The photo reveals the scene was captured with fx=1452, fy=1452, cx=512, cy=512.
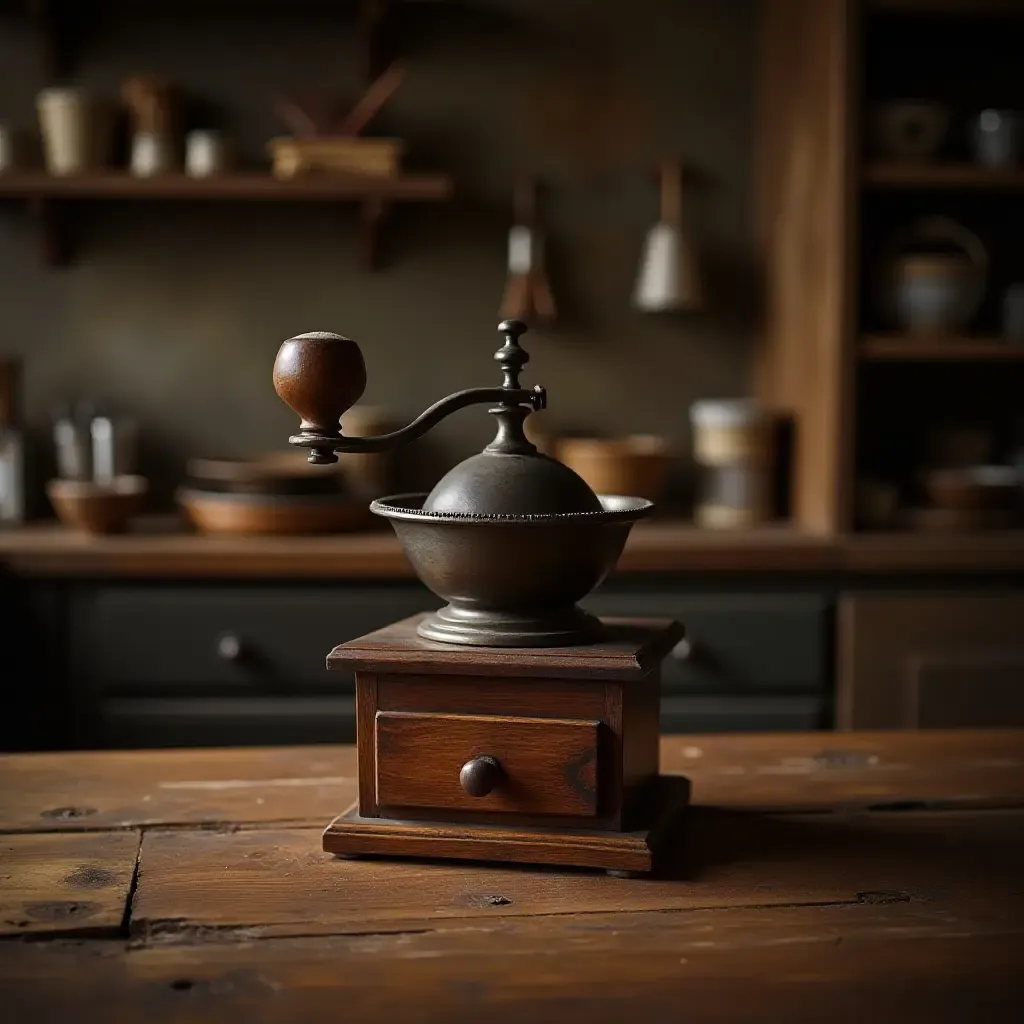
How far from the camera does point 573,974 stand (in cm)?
91

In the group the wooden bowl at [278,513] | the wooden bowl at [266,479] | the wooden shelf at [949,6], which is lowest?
the wooden bowl at [278,513]

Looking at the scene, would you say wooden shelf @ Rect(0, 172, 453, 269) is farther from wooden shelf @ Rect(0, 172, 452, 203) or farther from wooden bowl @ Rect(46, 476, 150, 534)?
wooden bowl @ Rect(46, 476, 150, 534)

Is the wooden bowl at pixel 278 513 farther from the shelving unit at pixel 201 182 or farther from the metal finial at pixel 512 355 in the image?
the metal finial at pixel 512 355

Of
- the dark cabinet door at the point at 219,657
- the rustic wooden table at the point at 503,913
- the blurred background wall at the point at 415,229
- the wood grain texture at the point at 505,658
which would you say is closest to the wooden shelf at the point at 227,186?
the blurred background wall at the point at 415,229

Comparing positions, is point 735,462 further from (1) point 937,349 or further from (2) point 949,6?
(2) point 949,6

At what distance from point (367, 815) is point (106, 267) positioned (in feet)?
7.99

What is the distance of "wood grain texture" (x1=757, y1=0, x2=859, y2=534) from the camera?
2820 mm

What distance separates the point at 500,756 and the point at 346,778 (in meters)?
0.28

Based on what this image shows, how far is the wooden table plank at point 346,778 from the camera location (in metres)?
1.27

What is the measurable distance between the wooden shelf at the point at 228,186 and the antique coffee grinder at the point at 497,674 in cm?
192

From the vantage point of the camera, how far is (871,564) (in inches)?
109

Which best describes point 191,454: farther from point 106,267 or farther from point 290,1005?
point 290,1005

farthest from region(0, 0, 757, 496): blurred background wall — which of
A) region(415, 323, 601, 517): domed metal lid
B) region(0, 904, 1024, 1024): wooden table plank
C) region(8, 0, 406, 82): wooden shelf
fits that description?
region(0, 904, 1024, 1024): wooden table plank

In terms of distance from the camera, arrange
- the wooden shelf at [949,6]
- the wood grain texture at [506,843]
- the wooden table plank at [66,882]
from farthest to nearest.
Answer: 1. the wooden shelf at [949,6]
2. the wood grain texture at [506,843]
3. the wooden table plank at [66,882]
